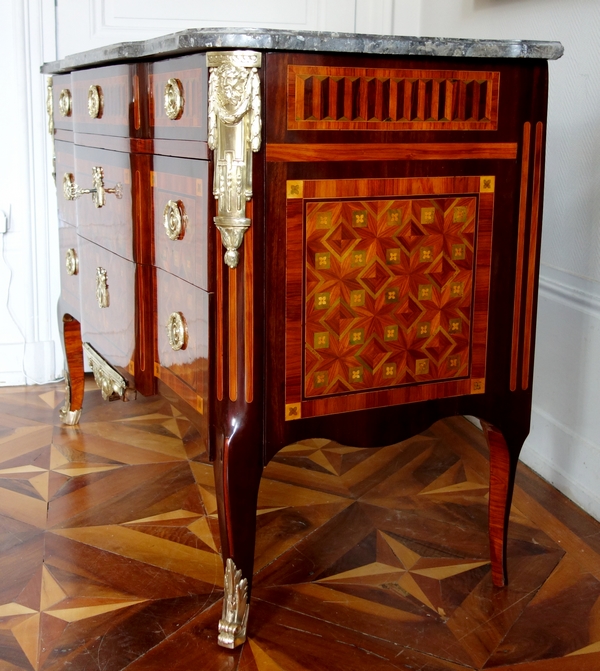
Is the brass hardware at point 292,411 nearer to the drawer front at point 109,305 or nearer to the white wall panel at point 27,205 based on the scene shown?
the drawer front at point 109,305

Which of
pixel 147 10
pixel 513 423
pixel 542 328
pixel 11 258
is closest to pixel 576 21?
pixel 542 328

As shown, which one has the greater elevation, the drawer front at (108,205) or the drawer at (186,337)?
the drawer front at (108,205)

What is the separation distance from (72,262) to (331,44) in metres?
1.12

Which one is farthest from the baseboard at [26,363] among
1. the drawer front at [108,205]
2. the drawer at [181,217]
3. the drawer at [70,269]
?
the drawer at [181,217]

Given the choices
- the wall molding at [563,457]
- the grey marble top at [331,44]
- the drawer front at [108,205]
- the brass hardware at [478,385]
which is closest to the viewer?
the grey marble top at [331,44]

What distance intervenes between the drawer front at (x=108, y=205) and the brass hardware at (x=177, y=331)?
205 mm

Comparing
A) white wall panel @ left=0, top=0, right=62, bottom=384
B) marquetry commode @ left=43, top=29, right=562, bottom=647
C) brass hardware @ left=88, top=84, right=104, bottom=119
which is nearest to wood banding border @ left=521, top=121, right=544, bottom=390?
marquetry commode @ left=43, top=29, right=562, bottom=647

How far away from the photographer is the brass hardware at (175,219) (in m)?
1.48

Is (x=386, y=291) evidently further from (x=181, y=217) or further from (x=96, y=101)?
(x=96, y=101)

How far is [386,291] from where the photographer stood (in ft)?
4.76

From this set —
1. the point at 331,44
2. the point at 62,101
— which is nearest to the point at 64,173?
the point at 62,101

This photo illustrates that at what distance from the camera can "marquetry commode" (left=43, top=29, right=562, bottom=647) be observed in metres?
1.31

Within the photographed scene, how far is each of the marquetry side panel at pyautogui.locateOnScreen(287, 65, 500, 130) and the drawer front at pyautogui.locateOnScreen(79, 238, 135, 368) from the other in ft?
1.81

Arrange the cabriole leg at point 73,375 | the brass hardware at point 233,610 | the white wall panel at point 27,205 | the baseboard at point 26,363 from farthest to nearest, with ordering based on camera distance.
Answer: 1. the baseboard at point 26,363
2. the white wall panel at point 27,205
3. the cabriole leg at point 73,375
4. the brass hardware at point 233,610
